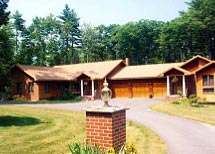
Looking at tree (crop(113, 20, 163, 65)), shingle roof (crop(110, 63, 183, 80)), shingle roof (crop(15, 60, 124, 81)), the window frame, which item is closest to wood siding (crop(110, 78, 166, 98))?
shingle roof (crop(110, 63, 183, 80))

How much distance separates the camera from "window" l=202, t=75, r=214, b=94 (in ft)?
102

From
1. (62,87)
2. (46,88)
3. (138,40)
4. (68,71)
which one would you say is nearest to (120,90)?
(62,87)

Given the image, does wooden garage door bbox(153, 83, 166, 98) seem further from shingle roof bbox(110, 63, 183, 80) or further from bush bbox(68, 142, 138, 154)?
bush bbox(68, 142, 138, 154)

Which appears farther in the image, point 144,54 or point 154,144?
point 144,54

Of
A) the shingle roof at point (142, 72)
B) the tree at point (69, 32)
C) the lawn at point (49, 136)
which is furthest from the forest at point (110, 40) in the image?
the lawn at point (49, 136)

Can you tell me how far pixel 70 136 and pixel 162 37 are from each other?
55.3 metres

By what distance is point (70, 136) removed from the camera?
43.2 feet

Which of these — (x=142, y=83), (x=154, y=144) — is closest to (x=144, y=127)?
(x=154, y=144)

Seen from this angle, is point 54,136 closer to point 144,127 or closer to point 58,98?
point 144,127

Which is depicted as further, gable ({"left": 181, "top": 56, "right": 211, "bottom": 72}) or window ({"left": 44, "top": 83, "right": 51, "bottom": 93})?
window ({"left": 44, "top": 83, "right": 51, "bottom": 93})

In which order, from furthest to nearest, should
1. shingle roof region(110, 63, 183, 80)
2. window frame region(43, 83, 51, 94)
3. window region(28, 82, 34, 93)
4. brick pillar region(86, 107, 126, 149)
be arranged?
window frame region(43, 83, 51, 94) < window region(28, 82, 34, 93) < shingle roof region(110, 63, 183, 80) < brick pillar region(86, 107, 126, 149)

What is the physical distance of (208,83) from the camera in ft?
103

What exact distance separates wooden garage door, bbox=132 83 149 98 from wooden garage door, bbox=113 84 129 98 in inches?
39.3

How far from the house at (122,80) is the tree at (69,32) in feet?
101
